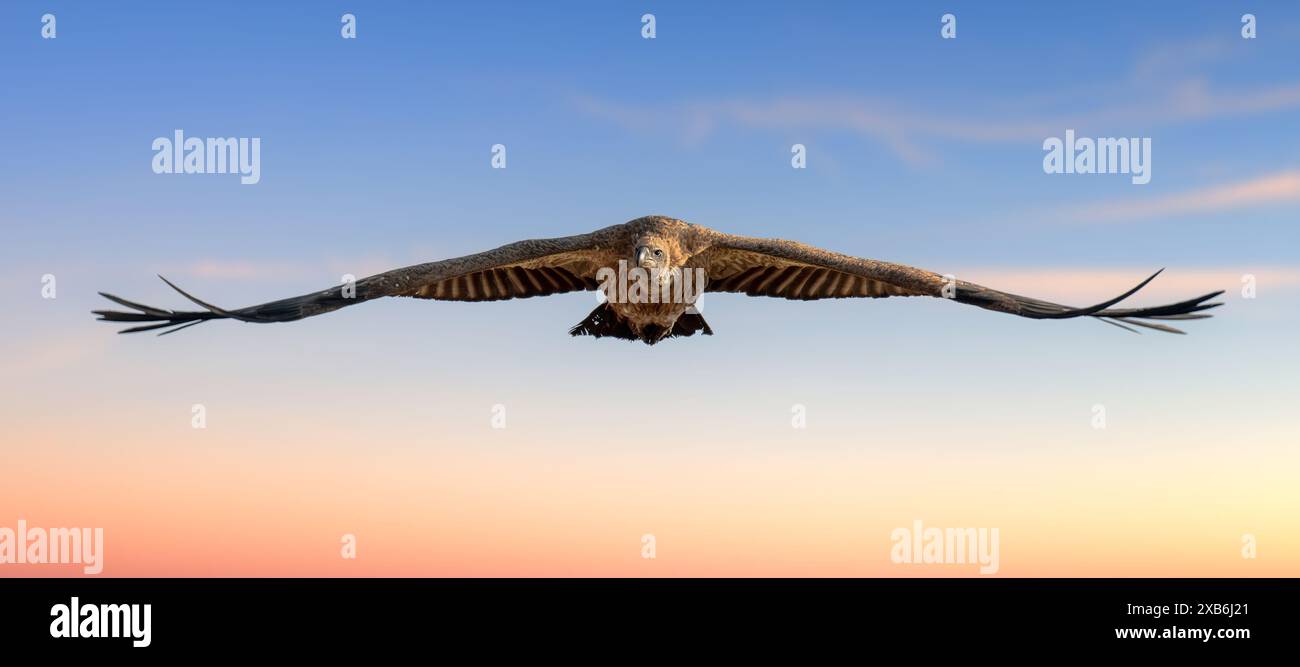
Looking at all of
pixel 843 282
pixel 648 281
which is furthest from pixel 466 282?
pixel 843 282

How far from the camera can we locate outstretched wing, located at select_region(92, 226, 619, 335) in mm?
11383

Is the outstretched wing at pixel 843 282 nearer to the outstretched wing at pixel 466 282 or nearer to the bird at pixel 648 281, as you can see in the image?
the bird at pixel 648 281

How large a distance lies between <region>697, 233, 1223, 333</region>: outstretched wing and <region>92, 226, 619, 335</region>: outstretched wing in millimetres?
1731

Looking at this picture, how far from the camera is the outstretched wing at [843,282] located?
11133 mm

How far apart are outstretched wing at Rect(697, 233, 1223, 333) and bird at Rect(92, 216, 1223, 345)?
0.01m

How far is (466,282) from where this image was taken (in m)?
14.7

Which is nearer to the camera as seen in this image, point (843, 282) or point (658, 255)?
point (658, 255)

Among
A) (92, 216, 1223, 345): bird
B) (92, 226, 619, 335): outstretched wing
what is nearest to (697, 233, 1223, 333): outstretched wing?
(92, 216, 1223, 345): bird

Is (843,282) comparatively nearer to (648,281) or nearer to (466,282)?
(648,281)

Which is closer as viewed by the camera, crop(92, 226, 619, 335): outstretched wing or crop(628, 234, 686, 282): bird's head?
crop(92, 226, 619, 335): outstretched wing

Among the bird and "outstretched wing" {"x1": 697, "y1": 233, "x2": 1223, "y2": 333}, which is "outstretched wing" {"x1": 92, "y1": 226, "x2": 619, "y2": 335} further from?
"outstretched wing" {"x1": 697, "y1": 233, "x2": 1223, "y2": 333}

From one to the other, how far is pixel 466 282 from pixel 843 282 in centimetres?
536
